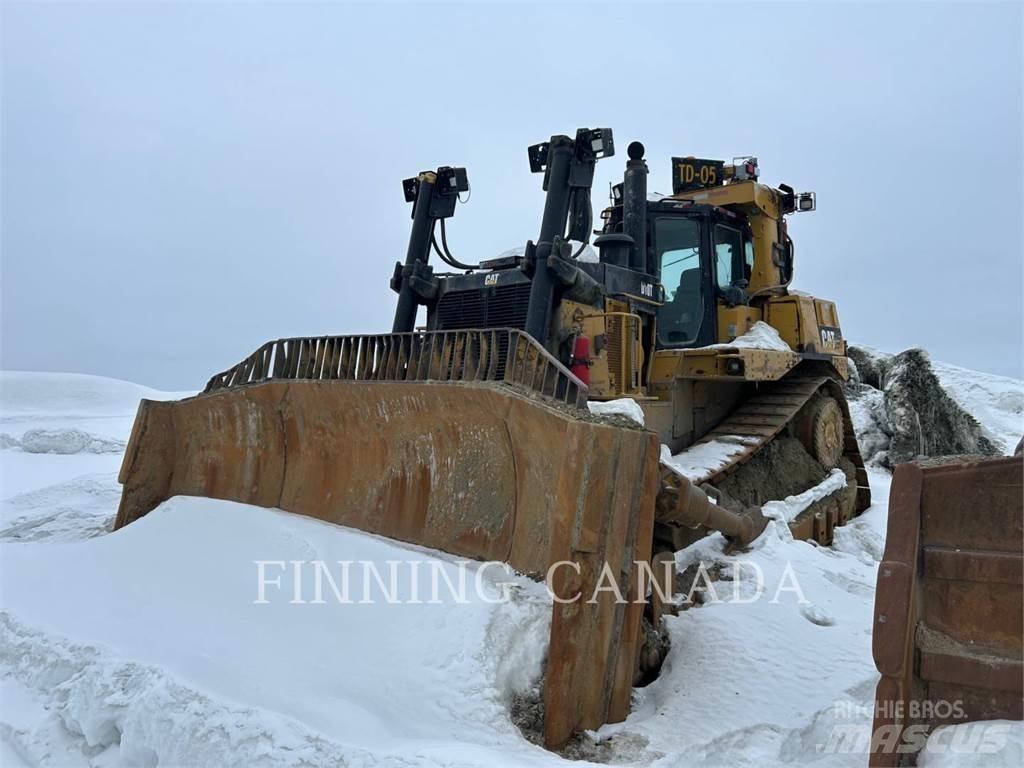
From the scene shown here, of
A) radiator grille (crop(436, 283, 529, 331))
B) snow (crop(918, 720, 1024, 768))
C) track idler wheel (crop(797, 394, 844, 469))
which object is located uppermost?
radiator grille (crop(436, 283, 529, 331))

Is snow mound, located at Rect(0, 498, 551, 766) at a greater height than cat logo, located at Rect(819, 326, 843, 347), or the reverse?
cat logo, located at Rect(819, 326, 843, 347)

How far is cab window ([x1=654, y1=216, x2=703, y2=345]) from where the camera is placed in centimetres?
741

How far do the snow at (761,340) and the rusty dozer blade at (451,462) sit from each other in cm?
292

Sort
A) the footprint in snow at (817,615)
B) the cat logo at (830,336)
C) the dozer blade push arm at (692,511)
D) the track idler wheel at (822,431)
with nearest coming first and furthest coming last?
the dozer blade push arm at (692,511), the footprint in snow at (817,615), the track idler wheel at (822,431), the cat logo at (830,336)

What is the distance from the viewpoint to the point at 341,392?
194 inches

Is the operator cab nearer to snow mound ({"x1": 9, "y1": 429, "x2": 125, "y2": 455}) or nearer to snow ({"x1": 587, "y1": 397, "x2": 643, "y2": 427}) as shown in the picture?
snow ({"x1": 587, "y1": 397, "x2": 643, "y2": 427})

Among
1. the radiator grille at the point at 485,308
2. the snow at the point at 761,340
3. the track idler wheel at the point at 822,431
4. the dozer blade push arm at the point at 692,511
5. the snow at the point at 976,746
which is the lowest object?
the snow at the point at 976,746

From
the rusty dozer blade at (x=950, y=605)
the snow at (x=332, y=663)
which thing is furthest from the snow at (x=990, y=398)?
the rusty dozer blade at (x=950, y=605)

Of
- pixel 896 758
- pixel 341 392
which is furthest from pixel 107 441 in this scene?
pixel 896 758

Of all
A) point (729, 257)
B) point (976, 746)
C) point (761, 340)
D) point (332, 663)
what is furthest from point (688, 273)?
point (976, 746)

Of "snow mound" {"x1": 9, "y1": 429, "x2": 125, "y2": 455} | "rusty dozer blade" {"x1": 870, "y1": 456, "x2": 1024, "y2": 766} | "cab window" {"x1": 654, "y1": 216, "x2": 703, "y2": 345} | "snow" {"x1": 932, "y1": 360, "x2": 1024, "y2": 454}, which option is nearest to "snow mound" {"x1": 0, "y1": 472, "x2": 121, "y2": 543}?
"snow mound" {"x1": 9, "y1": 429, "x2": 125, "y2": 455}

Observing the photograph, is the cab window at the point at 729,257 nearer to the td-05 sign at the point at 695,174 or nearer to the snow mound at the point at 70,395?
the td-05 sign at the point at 695,174

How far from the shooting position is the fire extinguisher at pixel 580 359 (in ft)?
19.0
